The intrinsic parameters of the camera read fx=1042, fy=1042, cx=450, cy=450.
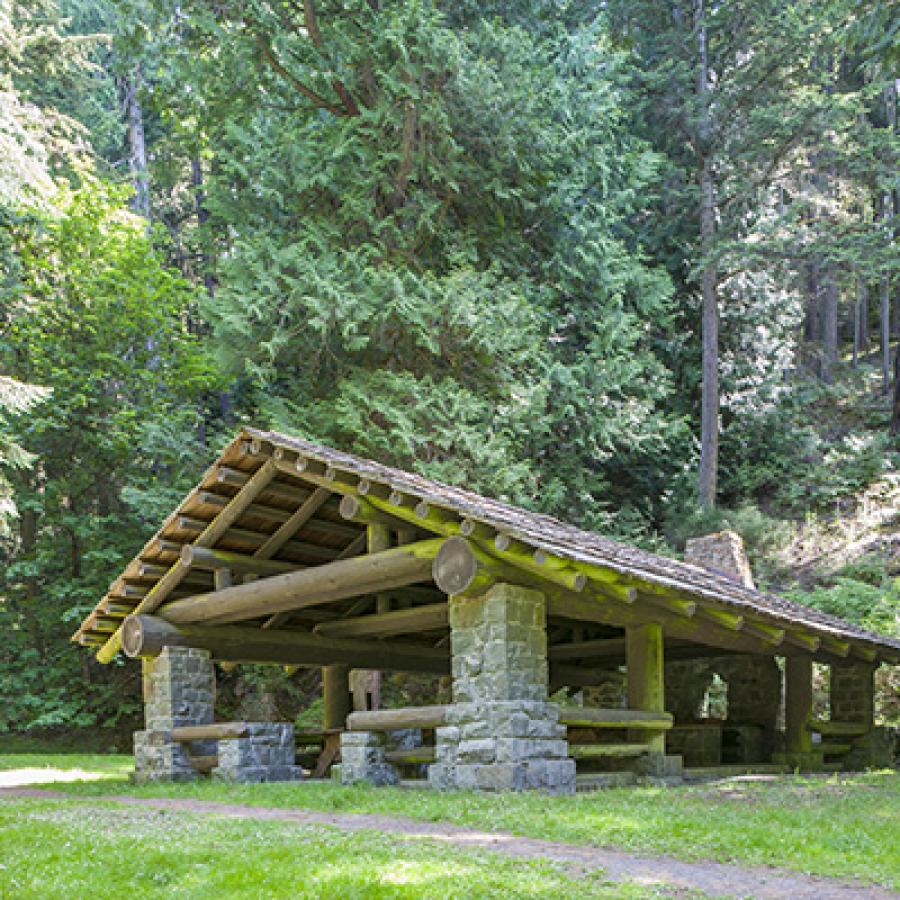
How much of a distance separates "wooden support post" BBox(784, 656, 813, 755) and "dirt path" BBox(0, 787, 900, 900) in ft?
24.4

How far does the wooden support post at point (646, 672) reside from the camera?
11109 millimetres

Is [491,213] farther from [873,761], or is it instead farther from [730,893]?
[730,893]

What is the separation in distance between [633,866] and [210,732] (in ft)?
23.9

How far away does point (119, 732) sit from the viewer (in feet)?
73.0

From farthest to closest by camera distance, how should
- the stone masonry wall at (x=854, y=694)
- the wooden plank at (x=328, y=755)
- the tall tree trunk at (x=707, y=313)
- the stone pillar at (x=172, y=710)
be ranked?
the tall tree trunk at (x=707, y=313)
the stone masonry wall at (x=854, y=694)
the wooden plank at (x=328, y=755)
the stone pillar at (x=172, y=710)

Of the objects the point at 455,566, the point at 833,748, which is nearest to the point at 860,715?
the point at 833,748

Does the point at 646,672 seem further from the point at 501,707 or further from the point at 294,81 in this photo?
the point at 294,81

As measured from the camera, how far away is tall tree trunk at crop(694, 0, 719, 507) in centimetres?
2262

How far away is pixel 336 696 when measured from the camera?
1521cm

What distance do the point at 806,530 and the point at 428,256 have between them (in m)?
10.1

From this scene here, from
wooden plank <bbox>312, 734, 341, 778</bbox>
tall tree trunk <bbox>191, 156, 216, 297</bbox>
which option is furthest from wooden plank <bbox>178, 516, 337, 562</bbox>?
tall tree trunk <bbox>191, 156, 216, 297</bbox>

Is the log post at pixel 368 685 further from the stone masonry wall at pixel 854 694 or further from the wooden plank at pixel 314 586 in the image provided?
the stone masonry wall at pixel 854 694

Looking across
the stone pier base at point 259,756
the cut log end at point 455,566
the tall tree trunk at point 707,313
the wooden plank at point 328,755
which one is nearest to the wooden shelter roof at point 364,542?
the cut log end at point 455,566

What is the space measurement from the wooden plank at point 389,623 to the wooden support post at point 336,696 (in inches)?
40.9
